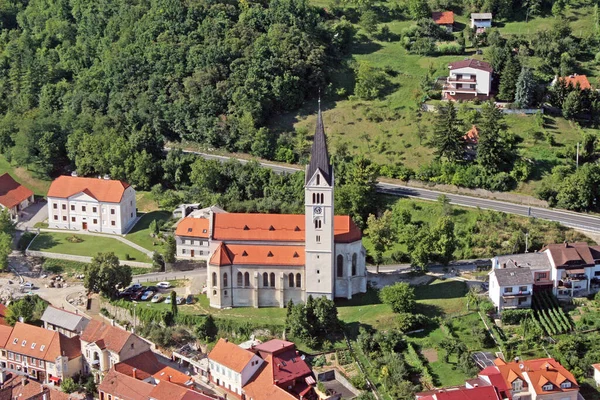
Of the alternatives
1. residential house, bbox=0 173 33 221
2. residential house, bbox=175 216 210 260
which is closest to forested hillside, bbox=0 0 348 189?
residential house, bbox=0 173 33 221

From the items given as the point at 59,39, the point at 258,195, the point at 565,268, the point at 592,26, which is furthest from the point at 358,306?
the point at 59,39

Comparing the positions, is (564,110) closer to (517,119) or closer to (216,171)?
(517,119)

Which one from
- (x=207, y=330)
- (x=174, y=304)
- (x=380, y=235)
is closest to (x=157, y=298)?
(x=174, y=304)

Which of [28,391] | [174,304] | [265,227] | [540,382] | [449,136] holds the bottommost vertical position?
[28,391]

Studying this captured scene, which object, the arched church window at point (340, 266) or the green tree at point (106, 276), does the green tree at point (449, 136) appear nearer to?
the arched church window at point (340, 266)

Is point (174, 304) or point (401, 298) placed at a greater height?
point (401, 298)

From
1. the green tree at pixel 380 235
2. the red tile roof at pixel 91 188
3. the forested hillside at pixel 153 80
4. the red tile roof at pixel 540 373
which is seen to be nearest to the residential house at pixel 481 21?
the forested hillside at pixel 153 80

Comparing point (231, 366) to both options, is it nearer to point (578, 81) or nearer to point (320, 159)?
point (320, 159)
